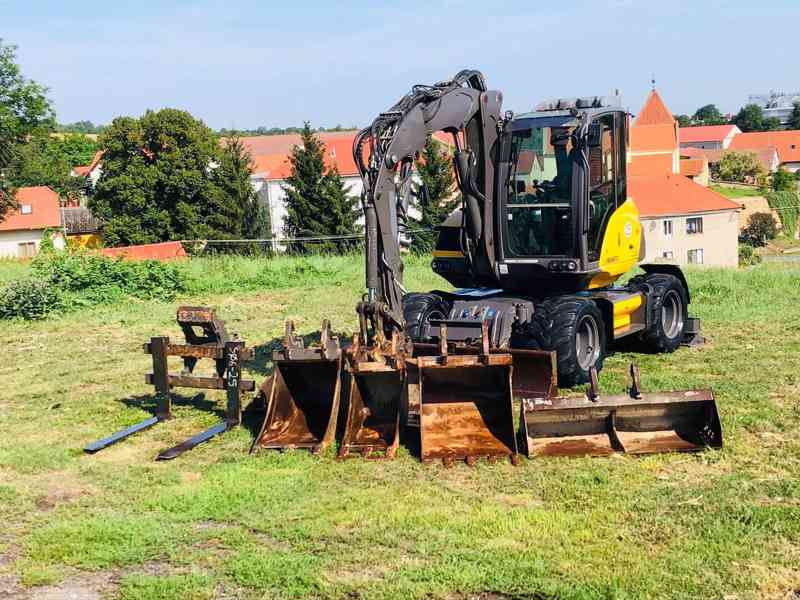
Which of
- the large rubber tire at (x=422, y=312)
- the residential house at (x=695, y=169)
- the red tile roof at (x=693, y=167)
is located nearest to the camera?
the large rubber tire at (x=422, y=312)

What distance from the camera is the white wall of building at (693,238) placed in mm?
57969

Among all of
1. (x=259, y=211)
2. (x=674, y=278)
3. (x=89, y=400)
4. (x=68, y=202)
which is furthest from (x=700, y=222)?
(x=89, y=400)

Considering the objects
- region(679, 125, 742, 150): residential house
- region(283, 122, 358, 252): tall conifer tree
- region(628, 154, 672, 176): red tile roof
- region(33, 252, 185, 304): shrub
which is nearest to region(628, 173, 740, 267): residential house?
region(628, 154, 672, 176): red tile roof

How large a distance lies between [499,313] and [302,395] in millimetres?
2413

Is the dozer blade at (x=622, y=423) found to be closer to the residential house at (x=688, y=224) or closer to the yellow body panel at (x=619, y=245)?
the yellow body panel at (x=619, y=245)

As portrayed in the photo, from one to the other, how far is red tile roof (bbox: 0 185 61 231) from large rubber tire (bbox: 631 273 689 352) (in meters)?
51.0

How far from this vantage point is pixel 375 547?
5758 millimetres

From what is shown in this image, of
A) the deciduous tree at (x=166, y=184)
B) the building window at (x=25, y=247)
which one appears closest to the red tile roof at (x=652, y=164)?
the deciduous tree at (x=166, y=184)

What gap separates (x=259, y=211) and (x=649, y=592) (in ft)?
139

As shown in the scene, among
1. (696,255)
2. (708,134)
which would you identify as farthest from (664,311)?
(708,134)

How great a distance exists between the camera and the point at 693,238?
58.9m

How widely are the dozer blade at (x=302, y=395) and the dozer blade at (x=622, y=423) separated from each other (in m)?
1.61

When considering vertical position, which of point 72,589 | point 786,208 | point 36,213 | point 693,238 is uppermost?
point 36,213

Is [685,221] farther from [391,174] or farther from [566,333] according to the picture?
[391,174]
